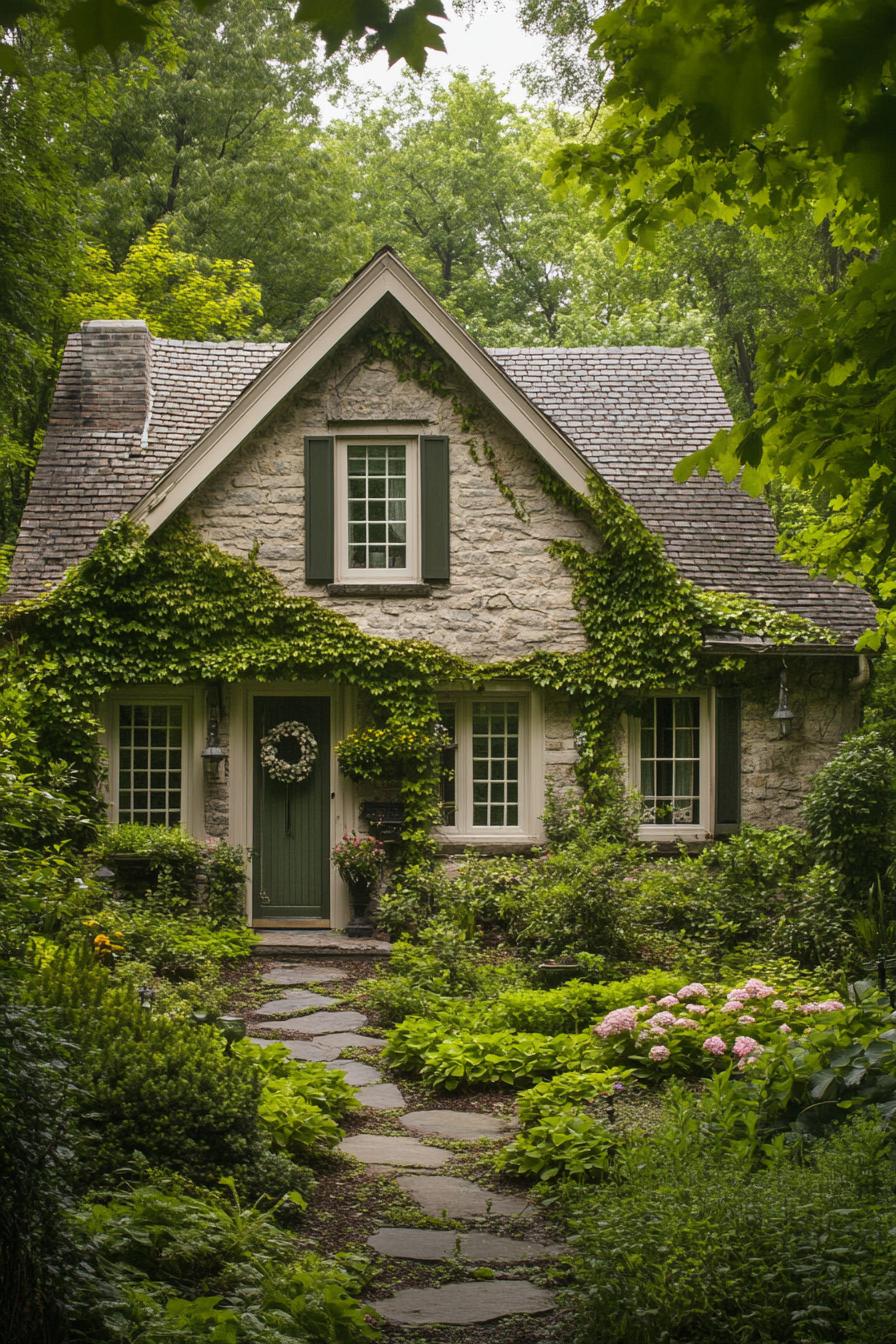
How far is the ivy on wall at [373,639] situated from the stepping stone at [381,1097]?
18.0 ft

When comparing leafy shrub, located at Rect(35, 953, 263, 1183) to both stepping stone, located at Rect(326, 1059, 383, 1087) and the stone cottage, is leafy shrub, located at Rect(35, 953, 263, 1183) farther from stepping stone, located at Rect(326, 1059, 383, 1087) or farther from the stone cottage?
the stone cottage

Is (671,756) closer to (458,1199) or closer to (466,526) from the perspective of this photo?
(466,526)

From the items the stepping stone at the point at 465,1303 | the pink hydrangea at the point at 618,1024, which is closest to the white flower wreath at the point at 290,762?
the pink hydrangea at the point at 618,1024

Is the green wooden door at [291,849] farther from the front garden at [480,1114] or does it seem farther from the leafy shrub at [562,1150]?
the leafy shrub at [562,1150]

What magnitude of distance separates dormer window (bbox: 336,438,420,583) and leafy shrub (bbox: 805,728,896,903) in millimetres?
4712

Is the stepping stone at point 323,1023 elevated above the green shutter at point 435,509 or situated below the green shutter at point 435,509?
below

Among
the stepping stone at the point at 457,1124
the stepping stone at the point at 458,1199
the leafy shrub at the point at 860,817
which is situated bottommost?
the stepping stone at the point at 457,1124

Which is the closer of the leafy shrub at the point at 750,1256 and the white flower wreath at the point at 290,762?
the leafy shrub at the point at 750,1256

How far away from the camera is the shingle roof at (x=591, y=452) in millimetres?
13867

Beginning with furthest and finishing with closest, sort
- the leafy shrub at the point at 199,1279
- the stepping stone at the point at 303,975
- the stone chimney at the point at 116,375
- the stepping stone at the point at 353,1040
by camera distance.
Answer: the stone chimney at the point at 116,375 → the stepping stone at the point at 303,975 → the stepping stone at the point at 353,1040 → the leafy shrub at the point at 199,1279

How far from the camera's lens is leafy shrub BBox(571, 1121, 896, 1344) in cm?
370

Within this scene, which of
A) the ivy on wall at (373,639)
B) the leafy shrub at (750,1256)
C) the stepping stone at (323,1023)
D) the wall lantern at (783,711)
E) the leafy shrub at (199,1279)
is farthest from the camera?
the wall lantern at (783,711)

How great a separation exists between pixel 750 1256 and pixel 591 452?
39.6ft

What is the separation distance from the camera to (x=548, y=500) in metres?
13.5
